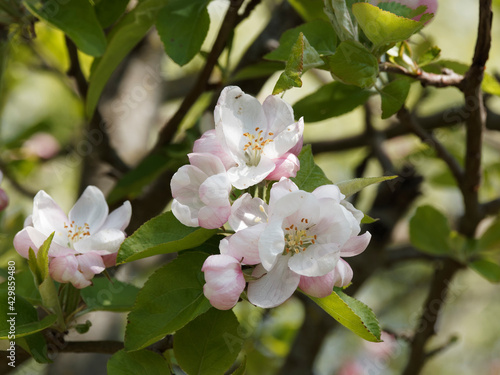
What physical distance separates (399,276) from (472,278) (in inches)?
24.0

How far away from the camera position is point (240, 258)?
0.60m

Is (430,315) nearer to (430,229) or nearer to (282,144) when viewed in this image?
(430,229)

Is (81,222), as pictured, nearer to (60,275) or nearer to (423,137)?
(60,275)

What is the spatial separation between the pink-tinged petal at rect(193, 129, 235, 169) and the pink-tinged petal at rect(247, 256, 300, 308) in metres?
0.12

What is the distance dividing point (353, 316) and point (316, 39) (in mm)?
387

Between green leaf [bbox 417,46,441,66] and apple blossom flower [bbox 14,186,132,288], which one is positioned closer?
apple blossom flower [bbox 14,186,132,288]

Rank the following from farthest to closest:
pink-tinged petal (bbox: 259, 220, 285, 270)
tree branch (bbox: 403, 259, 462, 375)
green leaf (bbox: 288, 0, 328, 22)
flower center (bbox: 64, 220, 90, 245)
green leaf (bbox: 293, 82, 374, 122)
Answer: tree branch (bbox: 403, 259, 462, 375) < green leaf (bbox: 288, 0, 328, 22) < green leaf (bbox: 293, 82, 374, 122) < flower center (bbox: 64, 220, 90, 245) < pink-tinged petal (bbox: 259, 220, 285, 270)

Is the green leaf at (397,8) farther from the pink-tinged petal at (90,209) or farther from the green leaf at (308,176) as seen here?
the pink-tinged petal at (90,209)

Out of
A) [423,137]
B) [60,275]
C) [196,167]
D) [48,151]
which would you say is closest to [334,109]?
[423,137]

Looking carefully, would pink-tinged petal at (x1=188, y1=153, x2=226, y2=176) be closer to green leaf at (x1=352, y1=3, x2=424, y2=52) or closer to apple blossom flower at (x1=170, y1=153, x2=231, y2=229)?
apple blossom flower at (x1=170, y1=153, x2=231, y2=229)

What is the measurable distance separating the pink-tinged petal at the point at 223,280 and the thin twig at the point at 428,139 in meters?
0.47

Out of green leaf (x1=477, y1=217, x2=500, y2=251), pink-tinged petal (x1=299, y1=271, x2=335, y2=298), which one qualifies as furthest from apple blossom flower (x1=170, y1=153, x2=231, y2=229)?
green leaf (x1=477, y1=217, x2=500, y2=251)

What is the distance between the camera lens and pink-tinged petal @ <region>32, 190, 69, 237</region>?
0.74 meters

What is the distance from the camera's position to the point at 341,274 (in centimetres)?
62
